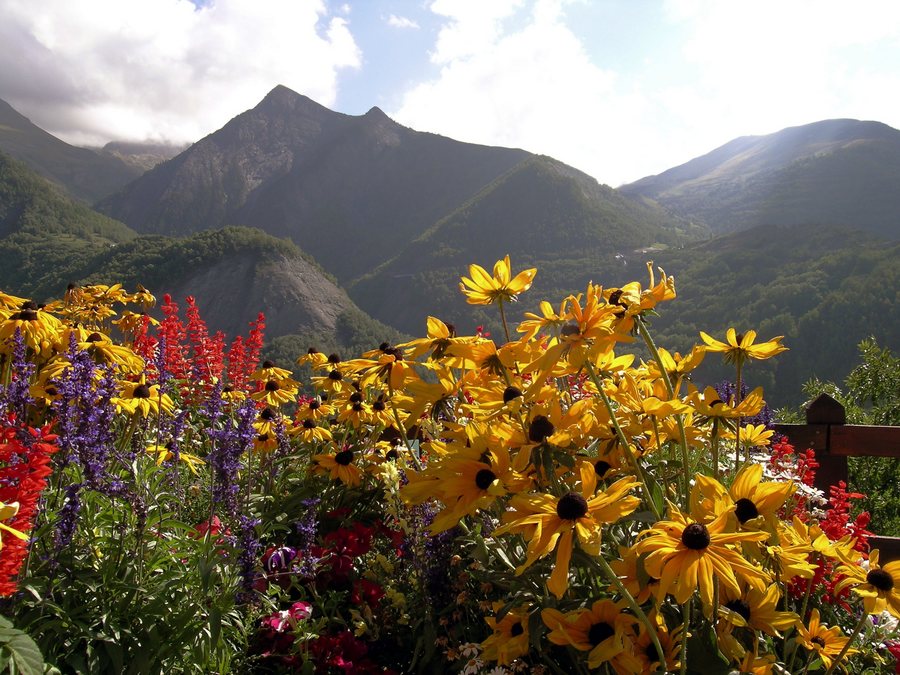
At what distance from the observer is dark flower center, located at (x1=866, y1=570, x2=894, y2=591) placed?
4.47 feet

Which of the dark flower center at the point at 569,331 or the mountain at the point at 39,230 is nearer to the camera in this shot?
the dark flower center at the point at 569,331

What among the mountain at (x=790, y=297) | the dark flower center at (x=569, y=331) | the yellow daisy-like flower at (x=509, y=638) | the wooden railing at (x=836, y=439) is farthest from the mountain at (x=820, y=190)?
the yellow daisy-like flower at (x=509, y=638)

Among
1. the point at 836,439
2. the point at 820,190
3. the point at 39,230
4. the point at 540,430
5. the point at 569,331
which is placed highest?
the point at 39,230

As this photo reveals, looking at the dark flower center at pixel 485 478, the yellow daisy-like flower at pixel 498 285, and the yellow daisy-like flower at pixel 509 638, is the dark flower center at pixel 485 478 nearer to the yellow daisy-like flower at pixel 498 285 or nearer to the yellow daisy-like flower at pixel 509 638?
the yellow daisy-like flower at pixel 509 638

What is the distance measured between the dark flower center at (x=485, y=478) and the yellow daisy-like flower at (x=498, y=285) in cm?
54

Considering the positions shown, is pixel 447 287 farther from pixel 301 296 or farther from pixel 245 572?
pixel 245 572

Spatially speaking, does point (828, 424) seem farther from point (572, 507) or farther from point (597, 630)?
point (572, 507)

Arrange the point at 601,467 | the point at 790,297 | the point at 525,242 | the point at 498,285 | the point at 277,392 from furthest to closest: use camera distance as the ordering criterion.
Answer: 1. the point at 525,242
2. the point at 790,297
3. the point at 277,392
4. the point at 498,285
5. the point at 601,467

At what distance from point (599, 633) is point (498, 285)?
3.00 ft

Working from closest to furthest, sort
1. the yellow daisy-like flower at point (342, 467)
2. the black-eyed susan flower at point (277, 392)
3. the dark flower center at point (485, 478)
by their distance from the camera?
the dark flower center at point (485, 478), the yellow daisy-like flower at point (342, 467), the black-eyed susan flower at point (277, 392)

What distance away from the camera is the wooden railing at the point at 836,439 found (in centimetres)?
338

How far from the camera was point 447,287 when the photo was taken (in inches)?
3285

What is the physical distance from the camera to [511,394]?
1.43m

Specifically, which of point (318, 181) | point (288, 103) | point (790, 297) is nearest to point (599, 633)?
point (790, 297)
